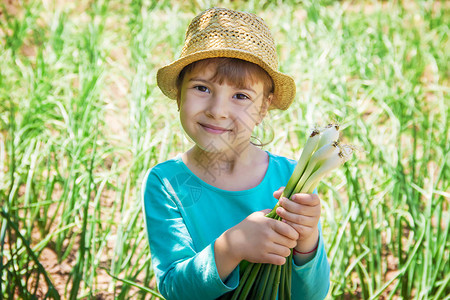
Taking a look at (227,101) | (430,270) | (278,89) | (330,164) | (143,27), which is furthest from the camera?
(143,27)

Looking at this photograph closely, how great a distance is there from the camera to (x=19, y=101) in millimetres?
2777

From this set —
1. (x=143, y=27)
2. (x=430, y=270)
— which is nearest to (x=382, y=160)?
(x=430, y=270)

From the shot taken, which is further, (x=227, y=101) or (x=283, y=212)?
(x=227, y=101)

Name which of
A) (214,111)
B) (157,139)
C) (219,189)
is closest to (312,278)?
(219,189)

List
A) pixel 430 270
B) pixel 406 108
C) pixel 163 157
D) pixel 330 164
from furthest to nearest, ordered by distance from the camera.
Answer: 1. pixel 406 108
2. pixel 163 157
3. pixel 430 270
4. pixel 330 164

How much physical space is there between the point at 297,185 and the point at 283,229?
0.32 feet

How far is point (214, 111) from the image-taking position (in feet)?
3.89

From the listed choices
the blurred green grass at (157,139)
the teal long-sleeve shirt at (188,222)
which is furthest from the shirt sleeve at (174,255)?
the blurred green grass at (157,139)

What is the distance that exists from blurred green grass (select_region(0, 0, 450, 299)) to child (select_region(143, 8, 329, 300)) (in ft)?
0.95

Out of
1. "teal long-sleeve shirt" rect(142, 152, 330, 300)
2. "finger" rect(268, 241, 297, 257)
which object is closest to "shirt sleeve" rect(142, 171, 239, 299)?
"teal long-sleeve shirt" rect(142, 152, 330, 300)

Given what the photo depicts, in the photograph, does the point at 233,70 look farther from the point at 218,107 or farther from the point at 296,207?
the point at 296,207

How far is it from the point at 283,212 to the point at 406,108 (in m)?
1.92

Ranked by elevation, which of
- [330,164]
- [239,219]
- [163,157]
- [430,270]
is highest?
[163,157]

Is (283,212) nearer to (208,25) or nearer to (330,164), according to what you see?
(330,164)
